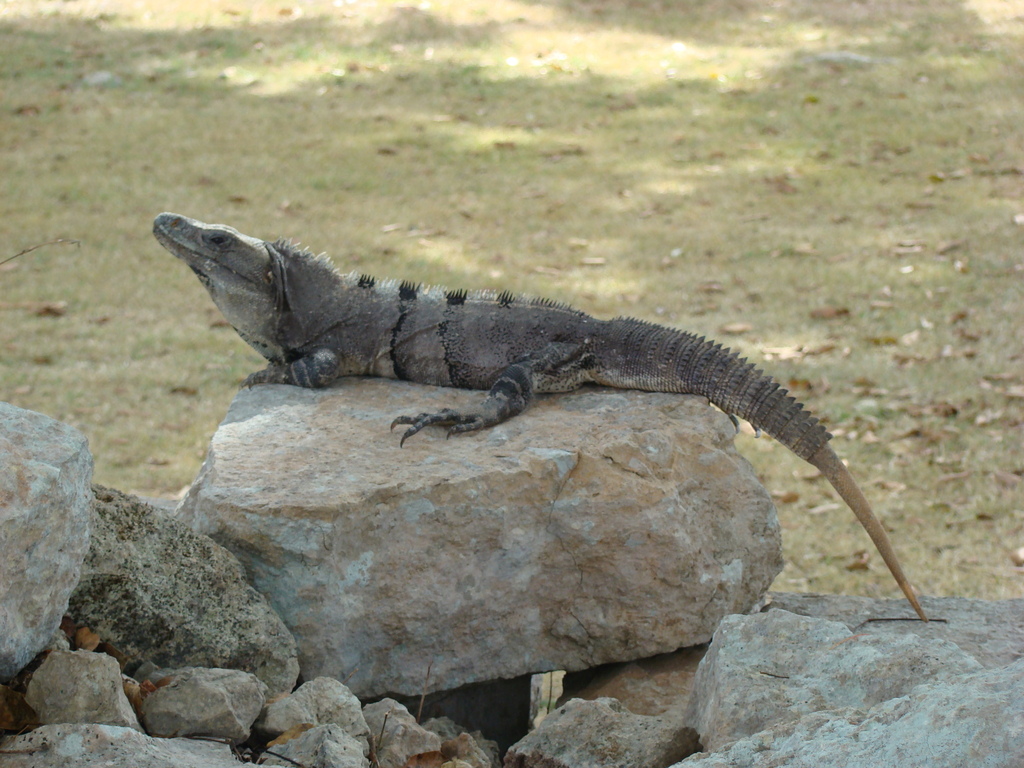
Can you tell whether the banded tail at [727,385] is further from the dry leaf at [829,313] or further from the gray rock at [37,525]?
the dry leaf at [829,313]

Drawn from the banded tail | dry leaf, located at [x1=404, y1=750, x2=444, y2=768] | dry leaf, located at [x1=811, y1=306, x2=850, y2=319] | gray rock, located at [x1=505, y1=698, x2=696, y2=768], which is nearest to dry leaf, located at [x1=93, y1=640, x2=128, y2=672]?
dry leaf, located at [x1=404, y1=750, x2=444, y2=768]

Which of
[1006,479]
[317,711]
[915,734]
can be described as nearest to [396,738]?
[317,711]

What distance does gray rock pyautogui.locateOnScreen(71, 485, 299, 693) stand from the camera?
2.94 metres

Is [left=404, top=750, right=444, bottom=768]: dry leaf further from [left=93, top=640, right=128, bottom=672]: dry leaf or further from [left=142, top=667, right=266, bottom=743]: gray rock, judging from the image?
[left=93, top=640, right=128, bottom=672]: dry leaf

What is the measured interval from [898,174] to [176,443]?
742 cm

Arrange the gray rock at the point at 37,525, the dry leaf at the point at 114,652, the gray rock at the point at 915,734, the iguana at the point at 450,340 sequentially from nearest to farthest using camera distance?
the gray rock at the point at 915,734 → the gray rock at the point at 37,525 → the dry leaf at the point at 114,652 → the iguana at the point at 450,340

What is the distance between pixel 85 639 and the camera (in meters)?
2.81

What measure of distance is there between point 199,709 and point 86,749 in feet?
1.31

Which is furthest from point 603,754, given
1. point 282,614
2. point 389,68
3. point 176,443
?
point 389,68

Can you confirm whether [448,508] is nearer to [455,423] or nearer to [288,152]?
[455,423]

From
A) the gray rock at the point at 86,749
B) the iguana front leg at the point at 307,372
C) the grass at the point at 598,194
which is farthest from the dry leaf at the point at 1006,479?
Result: the gray rock at the point at 86,749

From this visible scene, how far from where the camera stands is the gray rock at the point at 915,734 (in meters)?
1.96

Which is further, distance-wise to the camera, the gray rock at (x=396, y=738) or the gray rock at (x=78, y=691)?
the gray rock at (x=396, y=738)

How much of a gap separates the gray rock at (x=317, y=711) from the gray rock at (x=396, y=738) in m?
0.05
